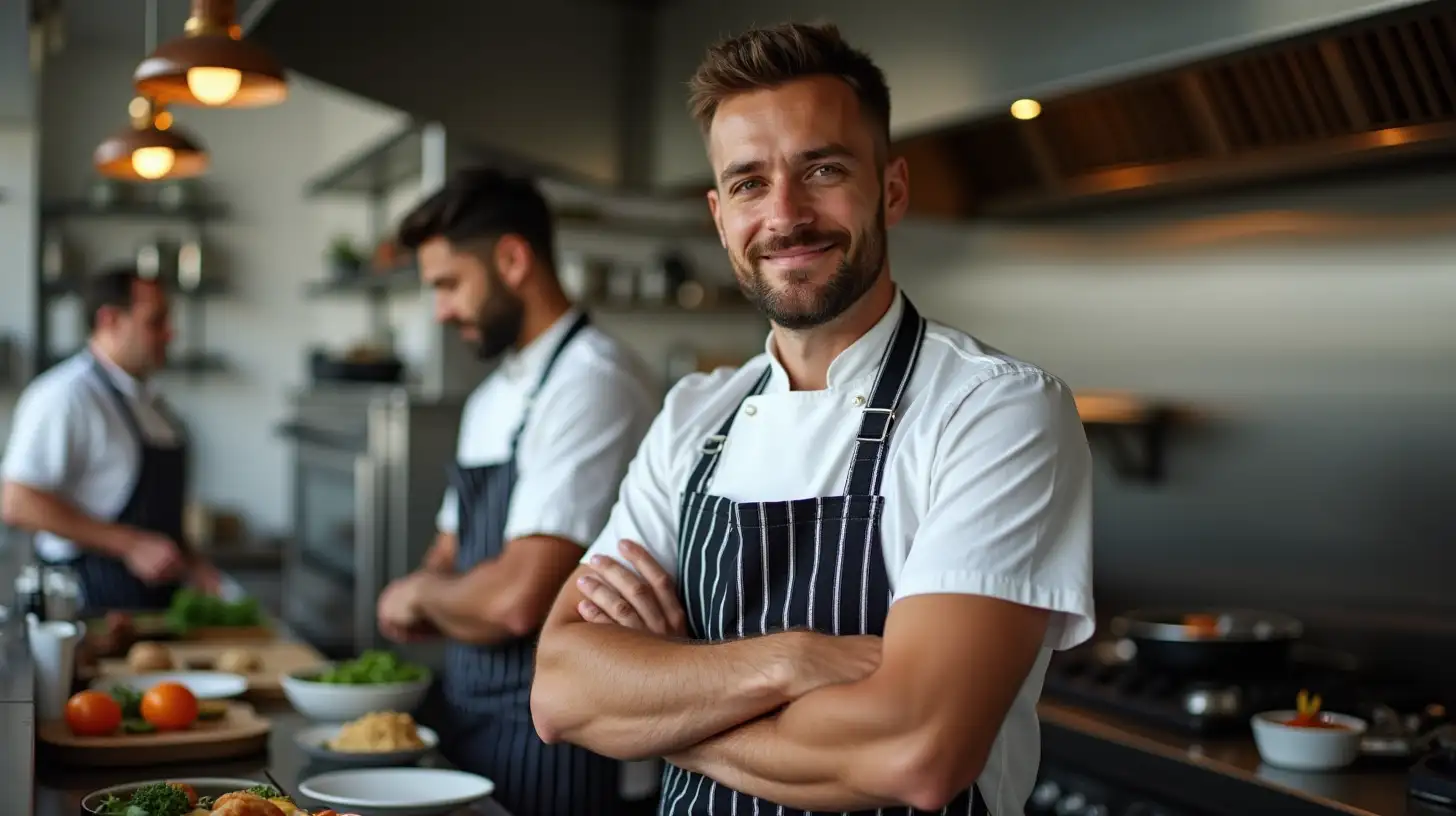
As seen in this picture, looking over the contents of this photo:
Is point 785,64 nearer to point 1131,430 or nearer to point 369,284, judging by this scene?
point 1131,430

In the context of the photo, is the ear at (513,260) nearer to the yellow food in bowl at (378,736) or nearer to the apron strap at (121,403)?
the yellow food in bowl at (378,736)

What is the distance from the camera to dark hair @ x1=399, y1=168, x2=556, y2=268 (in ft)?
10.3

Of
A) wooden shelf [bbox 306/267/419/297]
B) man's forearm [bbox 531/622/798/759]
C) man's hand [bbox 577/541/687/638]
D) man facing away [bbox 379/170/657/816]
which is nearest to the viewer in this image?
man's forearm [bbox 531/622/798/759]

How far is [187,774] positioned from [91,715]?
184 mm

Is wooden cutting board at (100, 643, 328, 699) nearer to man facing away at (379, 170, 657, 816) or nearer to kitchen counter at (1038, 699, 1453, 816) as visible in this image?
man facing away at (379, 170, 657, 816)

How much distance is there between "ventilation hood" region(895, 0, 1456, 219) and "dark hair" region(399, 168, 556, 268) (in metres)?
1.04

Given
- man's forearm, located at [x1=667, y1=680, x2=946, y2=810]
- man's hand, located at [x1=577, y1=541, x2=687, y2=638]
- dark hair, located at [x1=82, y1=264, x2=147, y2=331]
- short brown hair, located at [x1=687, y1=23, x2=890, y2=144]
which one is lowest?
man's forearm, located at [x1=667, y1=680, x2=946, y2=810]

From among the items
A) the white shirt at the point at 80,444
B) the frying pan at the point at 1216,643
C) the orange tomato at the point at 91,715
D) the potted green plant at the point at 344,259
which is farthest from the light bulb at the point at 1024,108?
the potted green plant at the point at 344,259

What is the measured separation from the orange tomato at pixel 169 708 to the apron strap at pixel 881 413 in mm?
1245

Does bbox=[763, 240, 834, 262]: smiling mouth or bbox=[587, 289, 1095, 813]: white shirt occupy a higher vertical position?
bbox=[763, 240, 834, 262]: smiling mouth

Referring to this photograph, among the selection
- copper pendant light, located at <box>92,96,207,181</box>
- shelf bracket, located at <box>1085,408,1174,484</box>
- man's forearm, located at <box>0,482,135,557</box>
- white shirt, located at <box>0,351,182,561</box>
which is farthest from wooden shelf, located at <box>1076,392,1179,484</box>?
white shirt, located at <box>0,351,182,561</box>

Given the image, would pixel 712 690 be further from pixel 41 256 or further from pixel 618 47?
pixel 41 256

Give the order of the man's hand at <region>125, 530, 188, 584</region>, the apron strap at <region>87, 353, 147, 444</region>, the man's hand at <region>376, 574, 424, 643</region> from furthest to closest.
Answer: the apron strap at <region>87, 353, 147, 444</region> < the man's hand at <region>125, 530, 188, 584</region> < the man's hand at <region>376, 574, 424, 643</region>

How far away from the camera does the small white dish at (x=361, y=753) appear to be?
2.33 metres
